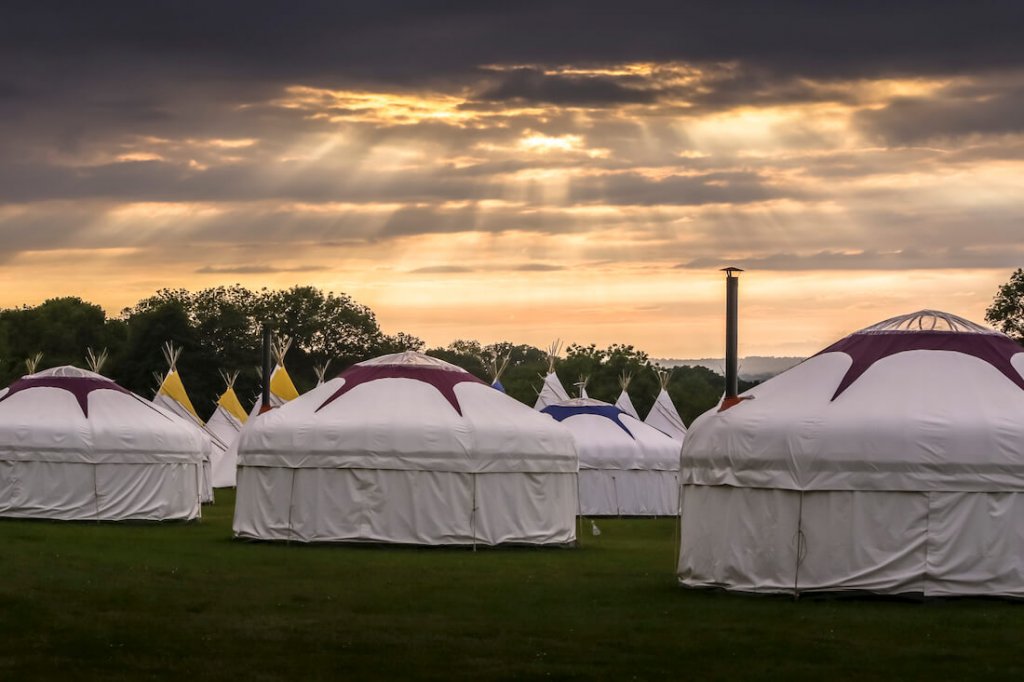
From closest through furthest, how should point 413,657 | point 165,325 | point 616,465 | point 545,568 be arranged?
1. point 413,657
2. point 545,568
3. point 616,465
4. point 165,325

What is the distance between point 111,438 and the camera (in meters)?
40.1

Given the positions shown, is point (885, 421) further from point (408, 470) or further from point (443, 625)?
point (408, 470)

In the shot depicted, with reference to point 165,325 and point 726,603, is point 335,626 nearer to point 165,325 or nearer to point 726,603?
point 726,603

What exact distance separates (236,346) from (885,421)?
96543 millimetres

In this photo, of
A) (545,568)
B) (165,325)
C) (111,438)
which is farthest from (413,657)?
(165,325)

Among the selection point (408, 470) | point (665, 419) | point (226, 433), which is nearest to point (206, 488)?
point (226, 433)

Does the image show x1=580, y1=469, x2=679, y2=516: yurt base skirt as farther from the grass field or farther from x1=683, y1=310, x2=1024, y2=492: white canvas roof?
x1=683, y1=310, x2=1024, y2=492: white canvas roof

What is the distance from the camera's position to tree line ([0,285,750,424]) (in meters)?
106

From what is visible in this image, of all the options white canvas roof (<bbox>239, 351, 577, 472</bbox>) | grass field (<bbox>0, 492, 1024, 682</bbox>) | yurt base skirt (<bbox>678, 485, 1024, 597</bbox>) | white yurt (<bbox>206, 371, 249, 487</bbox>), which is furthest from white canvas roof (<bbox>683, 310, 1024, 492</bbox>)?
white yurt (<bbox>206, 371, 249, 487</bbox>)

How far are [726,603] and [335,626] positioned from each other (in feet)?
17.7

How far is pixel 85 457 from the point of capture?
3994 centimetres

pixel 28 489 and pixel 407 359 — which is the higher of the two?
pixel 407 359

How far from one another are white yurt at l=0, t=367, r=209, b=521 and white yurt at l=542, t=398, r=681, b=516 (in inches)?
522

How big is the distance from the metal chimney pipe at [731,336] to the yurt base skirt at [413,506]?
893cm
